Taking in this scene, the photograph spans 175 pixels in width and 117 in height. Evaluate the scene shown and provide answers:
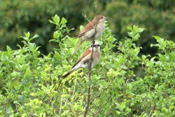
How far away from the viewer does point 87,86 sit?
14.6 feet

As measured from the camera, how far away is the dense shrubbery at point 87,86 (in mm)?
4465

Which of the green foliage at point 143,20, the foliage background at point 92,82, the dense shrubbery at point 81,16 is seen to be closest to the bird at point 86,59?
the foliage background at point 92,82

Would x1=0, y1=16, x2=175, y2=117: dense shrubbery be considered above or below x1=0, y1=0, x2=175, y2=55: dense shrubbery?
below

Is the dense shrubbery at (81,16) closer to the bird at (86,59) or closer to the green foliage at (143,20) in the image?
the green foliage at (143,20)

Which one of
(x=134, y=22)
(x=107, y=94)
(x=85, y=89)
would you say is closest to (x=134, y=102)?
(x=107, y=94)

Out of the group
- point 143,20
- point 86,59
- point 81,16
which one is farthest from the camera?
point 81,16

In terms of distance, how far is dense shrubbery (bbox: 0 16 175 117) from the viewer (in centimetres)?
446

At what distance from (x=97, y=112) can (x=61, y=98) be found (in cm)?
37

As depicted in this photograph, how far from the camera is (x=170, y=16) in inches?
488

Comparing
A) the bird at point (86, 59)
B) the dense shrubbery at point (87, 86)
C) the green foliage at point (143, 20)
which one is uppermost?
the green foliage at point (143, 20)

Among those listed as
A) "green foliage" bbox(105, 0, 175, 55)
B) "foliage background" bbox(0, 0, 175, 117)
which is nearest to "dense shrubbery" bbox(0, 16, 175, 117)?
"foliage background" bbox(0, 0, 175, 117)

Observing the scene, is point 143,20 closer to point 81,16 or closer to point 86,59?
point 81,16

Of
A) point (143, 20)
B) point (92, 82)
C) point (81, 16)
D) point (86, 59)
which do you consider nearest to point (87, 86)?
point (92, 82)

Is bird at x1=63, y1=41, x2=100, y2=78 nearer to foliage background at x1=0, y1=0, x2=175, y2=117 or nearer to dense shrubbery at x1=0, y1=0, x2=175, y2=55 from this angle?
foliage background at x1=0, y1=0, x2=175, y2=117
